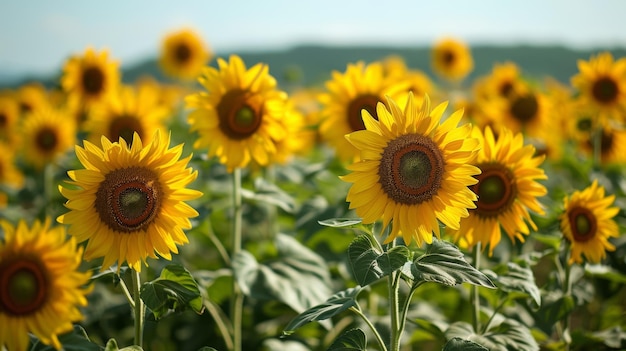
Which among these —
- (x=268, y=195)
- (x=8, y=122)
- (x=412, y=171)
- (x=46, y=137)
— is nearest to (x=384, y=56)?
(x=8, y=122)

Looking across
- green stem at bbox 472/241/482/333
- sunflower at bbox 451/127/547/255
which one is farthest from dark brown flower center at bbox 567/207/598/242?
green stem at bbox 472/241/482/333

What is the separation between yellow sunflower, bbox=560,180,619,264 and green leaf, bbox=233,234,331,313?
1.21 meters

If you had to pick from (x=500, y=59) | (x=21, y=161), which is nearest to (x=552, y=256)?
(x=21, y=161)

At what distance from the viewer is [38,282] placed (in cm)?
208

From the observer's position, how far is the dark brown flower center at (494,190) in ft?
8.52

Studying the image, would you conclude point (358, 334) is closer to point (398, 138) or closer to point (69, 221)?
point (398, 138)

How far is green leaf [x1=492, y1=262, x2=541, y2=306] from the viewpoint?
96.5 inches

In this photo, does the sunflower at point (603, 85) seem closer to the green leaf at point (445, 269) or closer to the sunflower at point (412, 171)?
the sunflower at point (412, 171)

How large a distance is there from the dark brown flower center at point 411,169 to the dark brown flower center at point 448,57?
22.8 feet

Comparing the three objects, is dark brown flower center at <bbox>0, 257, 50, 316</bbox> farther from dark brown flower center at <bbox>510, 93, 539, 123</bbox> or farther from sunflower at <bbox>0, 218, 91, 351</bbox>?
dark brown flower center at <bbox>510, 93, 539, 123</bbox>

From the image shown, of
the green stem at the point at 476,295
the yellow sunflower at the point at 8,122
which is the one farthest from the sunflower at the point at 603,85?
the yellow sunflower at the point at 8,122

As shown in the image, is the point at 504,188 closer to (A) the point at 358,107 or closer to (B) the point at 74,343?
(A) the point at 358,107

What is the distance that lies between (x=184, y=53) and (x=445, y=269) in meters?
6.12

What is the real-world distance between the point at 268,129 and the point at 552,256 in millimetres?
1575
